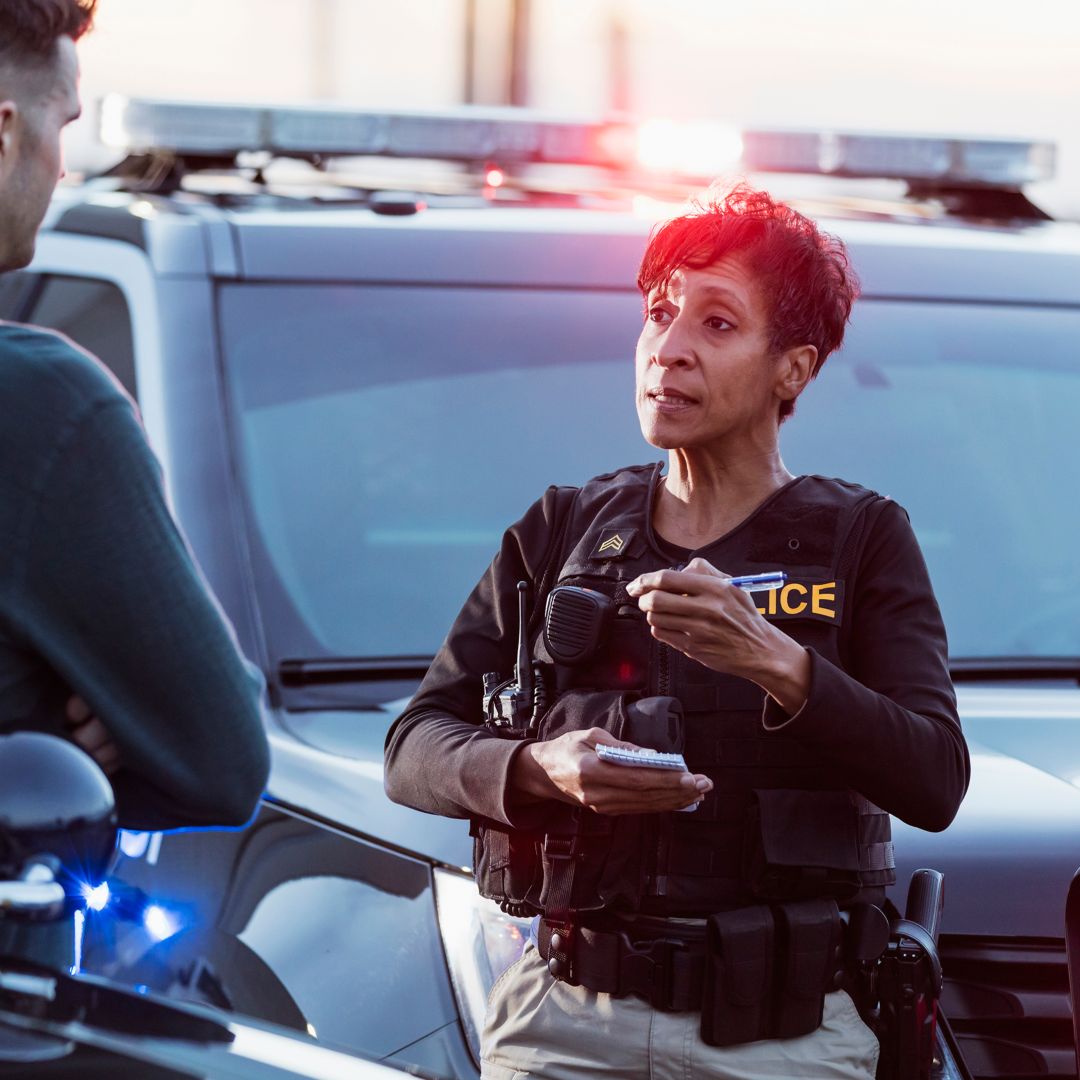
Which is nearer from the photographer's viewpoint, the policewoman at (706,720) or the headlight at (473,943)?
the policewoman at (706,720)

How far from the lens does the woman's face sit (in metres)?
2.39

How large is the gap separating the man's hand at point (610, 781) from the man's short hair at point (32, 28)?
0.87 m

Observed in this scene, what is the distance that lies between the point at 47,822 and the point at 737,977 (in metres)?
0.94

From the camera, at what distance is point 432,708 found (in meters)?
2.48

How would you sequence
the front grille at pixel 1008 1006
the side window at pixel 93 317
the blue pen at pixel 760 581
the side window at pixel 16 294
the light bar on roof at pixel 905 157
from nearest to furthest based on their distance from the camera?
the blue pen at pixel 760 581, the front grille at pixel 1008 1006, the side window at pixel 93 317, the side window at pixel 16 294, the light bar on roof at pixel 905 157

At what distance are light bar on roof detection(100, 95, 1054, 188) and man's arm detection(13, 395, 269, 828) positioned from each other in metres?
3.02

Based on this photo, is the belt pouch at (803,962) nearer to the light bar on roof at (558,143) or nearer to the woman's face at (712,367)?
the woman's face at (712,367)

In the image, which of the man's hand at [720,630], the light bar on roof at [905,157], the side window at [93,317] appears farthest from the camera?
the light bar on roof at [905,157]

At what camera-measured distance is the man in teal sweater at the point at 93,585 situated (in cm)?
167

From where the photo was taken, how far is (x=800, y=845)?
7.23 feet

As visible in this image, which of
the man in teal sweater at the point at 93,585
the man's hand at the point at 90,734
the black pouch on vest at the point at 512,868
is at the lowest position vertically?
the black pouch on vest at the point at 512,868

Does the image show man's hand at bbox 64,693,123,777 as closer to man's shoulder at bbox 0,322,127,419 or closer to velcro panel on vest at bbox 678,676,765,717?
man's shoulder at bbox 0,322,127,419

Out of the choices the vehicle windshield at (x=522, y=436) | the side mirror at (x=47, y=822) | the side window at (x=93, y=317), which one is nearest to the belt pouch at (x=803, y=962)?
the side mirror at (x=47, y=822)

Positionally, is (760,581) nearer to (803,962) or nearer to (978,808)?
(803,962)
